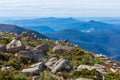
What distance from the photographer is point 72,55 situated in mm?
31062

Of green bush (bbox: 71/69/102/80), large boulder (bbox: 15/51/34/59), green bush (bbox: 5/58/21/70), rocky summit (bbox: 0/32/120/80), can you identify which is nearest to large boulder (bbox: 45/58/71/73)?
rocky summit (bbox: 0/32/120/80)

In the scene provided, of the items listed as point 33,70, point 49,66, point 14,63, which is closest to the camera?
point 33,70

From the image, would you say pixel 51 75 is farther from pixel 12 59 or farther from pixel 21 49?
pixel 21 49

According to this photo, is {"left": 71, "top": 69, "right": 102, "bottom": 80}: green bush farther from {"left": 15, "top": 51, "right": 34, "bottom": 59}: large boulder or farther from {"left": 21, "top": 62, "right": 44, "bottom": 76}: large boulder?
{"left": 15, "top": 51, "right": 34, "bottom": 59}: large boulder

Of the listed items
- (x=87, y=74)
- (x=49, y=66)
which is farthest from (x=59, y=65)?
(x=87, y=74)

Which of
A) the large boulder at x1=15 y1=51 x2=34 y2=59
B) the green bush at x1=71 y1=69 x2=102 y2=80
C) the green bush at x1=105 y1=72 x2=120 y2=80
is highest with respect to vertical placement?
the large boulder at x1=15 y1=51 x2=34 y2=59

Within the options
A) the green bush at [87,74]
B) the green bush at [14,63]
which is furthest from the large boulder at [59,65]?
the green bush at [14,63]

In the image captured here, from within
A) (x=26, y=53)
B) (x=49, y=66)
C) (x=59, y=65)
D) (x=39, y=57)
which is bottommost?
(x=49, y=66)

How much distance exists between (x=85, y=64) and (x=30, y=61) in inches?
155

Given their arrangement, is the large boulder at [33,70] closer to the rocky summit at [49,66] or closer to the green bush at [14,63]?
the rocky summit at [49,66]

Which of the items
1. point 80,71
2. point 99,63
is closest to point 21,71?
point 80,71

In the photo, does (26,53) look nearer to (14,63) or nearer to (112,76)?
(14,63)

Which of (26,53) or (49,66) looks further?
(26,53)

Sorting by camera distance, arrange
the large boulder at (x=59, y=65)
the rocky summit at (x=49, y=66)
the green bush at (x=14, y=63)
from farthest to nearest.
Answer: the green bush at (x=14, y=63) < the large boulder at (x=59, y=65) < the rocky summit at (x=49, y=66)
